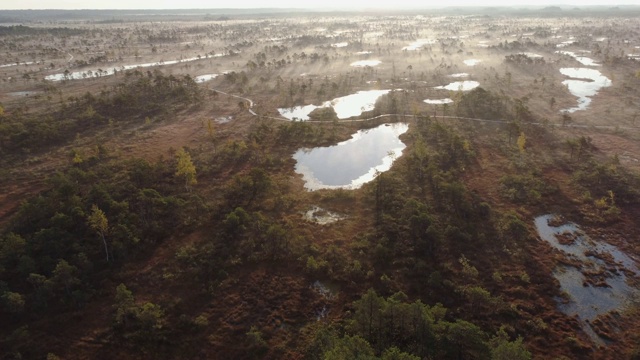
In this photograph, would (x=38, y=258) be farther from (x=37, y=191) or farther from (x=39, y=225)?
(x=37, y=191)

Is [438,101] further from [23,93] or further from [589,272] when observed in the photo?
[23,93]

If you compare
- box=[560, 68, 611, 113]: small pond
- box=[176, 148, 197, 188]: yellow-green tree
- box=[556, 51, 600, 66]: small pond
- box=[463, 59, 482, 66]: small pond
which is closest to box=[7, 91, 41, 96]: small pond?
box=[176, 148, 197, 188]: yellow-green tree

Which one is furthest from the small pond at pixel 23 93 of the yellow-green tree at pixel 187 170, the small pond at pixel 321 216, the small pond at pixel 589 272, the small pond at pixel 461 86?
the small pond at pixel 589 272

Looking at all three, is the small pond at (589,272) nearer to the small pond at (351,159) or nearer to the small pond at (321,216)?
the small pond at (321,216)

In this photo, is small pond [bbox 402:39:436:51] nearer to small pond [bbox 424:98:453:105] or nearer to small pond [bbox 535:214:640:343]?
small pond [bbox 424:98:453:105]

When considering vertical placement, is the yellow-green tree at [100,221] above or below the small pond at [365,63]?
below

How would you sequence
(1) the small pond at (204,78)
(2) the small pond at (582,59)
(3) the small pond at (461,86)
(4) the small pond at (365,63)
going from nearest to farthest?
(3) the small pond at (461,86) < (1) the small pond at (204,78) < (2) the small pond at (582,59) < (4) the small pond at (365,63)
